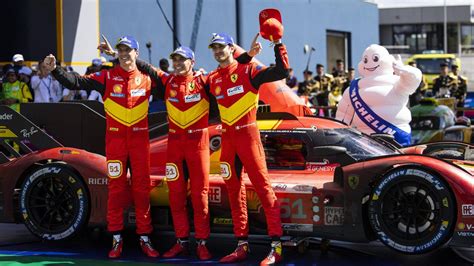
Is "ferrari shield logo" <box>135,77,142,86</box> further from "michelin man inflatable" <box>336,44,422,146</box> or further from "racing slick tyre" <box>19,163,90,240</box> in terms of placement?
"michelin man inflatable" <box>336,44,422,146</box>

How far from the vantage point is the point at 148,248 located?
740 centimetres

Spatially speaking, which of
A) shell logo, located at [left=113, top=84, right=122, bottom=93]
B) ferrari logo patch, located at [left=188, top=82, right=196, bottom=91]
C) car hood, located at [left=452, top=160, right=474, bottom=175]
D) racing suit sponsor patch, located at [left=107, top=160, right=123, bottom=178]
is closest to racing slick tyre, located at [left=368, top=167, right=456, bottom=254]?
car hood, located at [left=452, top=160, right=474, bottom=175]

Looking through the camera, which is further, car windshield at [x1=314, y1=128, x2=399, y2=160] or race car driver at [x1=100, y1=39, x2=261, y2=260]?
car windshield at [x1=314, y1=128, x2=399, y2=160]

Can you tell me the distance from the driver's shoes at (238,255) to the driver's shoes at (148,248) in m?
0.63

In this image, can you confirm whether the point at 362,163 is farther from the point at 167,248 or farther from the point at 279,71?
the point at 167,248

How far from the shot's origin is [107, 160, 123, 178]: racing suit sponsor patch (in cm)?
730

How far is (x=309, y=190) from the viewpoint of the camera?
6.96 m

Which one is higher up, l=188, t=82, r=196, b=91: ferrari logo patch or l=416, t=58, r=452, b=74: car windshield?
l=416, t=58, r=452, b=74: car windshield

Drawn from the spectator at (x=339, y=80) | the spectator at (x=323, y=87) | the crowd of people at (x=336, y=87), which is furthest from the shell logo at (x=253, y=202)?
the spectator at (x=323, y=87)

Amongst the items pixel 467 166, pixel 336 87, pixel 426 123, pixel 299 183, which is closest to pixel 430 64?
pixel 336 87

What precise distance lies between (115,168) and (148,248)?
75 cm

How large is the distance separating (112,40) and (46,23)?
4.60 ft

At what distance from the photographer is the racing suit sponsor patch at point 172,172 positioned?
23.6 feet

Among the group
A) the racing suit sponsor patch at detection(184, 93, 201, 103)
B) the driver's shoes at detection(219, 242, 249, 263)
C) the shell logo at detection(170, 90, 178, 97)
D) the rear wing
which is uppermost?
the shell logo at detection(170, 90, 178, 97)
